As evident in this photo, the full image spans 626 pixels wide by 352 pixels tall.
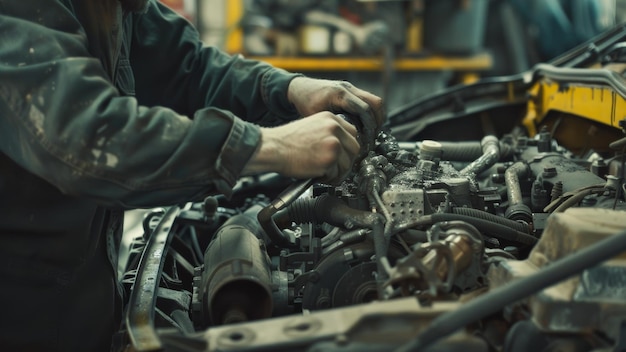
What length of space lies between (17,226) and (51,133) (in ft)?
1.24

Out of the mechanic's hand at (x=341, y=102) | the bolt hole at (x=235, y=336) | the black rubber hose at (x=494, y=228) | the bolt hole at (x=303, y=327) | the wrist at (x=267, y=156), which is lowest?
the bolt hole at (x=235, y=336)

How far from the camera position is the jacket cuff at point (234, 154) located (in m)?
1.50

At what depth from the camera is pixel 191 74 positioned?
2.45 m

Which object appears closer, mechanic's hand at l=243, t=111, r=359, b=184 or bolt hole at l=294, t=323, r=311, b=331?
bolt hole at l=294, t=323, r=311, b=331

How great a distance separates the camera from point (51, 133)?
1.42 meters

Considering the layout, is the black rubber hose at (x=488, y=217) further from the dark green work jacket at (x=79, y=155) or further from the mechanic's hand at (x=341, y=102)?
the dark green work jacket at (x=79, y=155)

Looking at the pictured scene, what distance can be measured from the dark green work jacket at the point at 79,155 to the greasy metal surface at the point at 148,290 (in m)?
0.11

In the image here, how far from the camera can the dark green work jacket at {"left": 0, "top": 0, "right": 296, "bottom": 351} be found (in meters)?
1.44

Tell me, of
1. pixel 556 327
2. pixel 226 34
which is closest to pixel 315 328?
pixel 556 327

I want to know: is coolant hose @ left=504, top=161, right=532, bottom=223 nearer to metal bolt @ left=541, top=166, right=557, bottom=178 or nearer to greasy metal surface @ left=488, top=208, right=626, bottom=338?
metal bolt @ left=541, top=166, right=557, bottom=178

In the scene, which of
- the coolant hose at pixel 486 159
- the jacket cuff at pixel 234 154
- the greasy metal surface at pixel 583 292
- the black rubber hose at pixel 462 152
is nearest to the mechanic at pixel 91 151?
the jacket cuff at pixel 234 154

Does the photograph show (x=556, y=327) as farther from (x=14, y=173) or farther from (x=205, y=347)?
(x=14, y=173)

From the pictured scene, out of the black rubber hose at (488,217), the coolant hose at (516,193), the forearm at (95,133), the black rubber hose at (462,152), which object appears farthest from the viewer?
the black rubber hose at (462,152)

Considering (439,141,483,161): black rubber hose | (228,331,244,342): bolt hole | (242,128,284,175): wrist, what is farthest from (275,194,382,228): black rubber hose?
(439,141,483,161): black rubber hose
